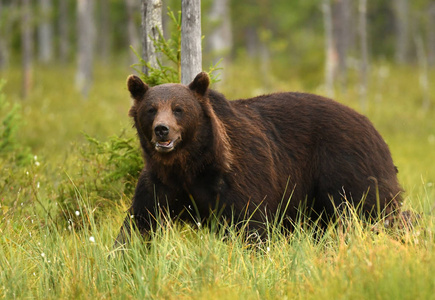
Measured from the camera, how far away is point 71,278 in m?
3.76

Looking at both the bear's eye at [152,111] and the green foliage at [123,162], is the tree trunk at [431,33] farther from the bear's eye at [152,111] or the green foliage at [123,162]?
the bear's eye at [152,111]

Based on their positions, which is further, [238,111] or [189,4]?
[189,4]

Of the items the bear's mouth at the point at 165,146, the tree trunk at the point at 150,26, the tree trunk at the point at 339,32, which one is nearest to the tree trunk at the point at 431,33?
the tree trunk at the point at 339,32

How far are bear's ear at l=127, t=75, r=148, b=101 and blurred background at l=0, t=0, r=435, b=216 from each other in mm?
915

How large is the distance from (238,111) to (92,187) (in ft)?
5.94

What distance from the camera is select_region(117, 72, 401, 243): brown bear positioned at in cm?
443

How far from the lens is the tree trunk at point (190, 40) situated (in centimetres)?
561

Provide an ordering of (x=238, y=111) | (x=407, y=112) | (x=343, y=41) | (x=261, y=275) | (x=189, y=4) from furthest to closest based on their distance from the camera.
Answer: (x=343, y=41), (x=407, y=112), (x=189, y=4), (x=238, y=111), (x=261, y=275)

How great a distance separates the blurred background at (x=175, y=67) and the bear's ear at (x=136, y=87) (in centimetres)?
92

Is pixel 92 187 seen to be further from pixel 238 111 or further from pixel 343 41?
pixel 343 41

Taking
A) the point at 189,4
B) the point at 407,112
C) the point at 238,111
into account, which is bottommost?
A: the point at 407,112

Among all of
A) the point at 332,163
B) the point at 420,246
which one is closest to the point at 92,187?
the point at 332,163

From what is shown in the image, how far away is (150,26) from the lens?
6.02m

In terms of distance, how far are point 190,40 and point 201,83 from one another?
1.19 metres
